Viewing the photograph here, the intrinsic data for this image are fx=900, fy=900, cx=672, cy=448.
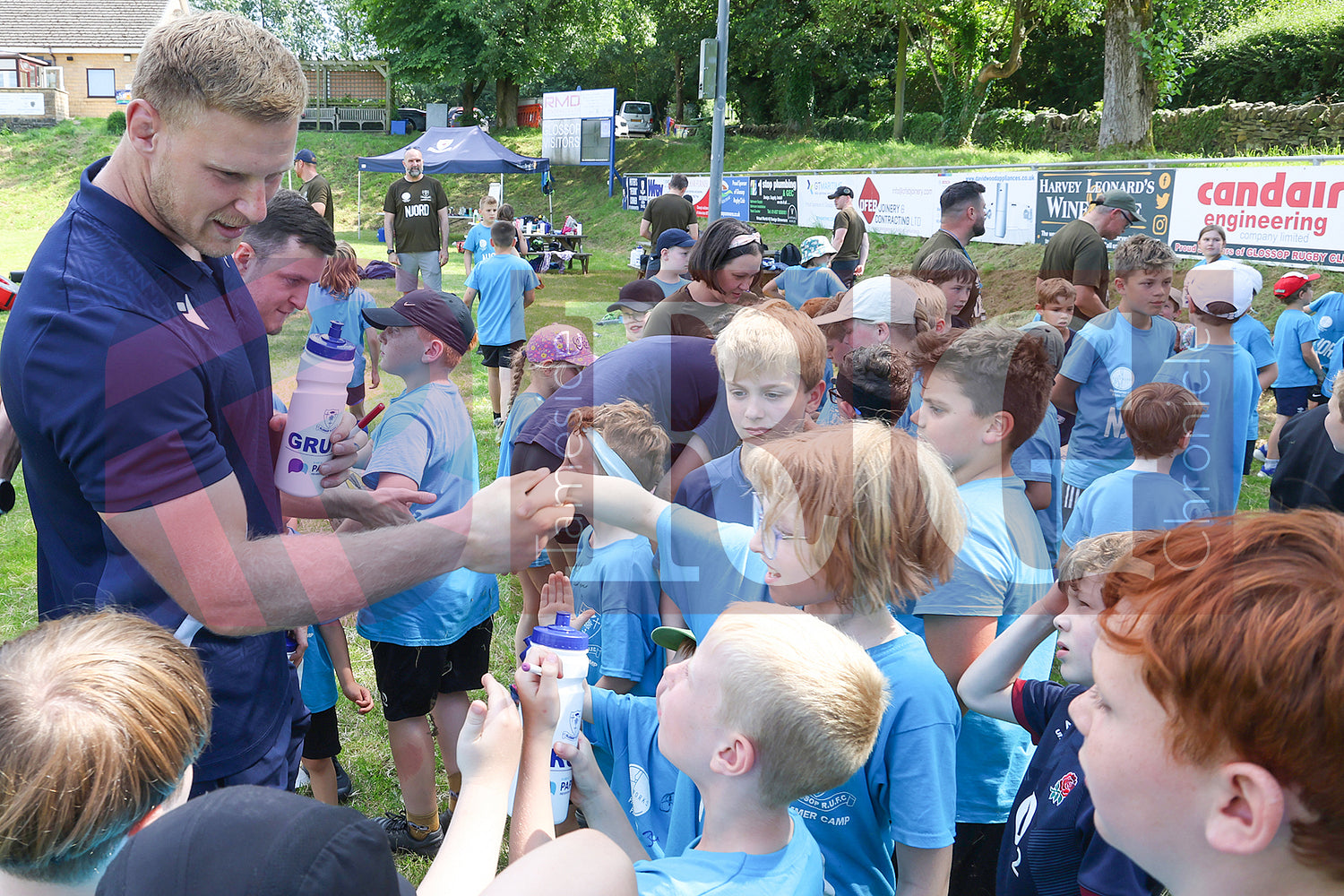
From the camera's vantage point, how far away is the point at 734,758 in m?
1.48

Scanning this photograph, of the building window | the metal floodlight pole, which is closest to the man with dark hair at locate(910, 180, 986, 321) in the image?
the metal floodlight pole

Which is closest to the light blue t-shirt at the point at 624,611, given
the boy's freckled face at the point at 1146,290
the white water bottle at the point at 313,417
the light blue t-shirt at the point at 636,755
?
the light blue t-shirt at the point at 636,755

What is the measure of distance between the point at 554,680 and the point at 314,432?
933 mm

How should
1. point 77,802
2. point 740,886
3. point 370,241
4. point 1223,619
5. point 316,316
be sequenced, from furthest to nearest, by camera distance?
point 370,241 < point 316,316 < point 740,886 < point 77,802 < point 1223,619

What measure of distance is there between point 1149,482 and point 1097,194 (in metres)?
8.72

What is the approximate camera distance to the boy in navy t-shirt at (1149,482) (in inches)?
121

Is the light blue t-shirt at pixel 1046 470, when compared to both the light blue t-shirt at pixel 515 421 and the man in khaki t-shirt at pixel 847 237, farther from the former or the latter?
the man in khaki t-shirt at pixel 847 237

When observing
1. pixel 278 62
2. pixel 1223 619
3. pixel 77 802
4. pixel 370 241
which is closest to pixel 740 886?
pixel 1223 619

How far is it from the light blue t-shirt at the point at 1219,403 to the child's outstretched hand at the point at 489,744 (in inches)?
130

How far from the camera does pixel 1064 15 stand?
2478 centimetres

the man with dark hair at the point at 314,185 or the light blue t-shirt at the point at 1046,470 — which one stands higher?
the man with dark hair at the point at 314,185

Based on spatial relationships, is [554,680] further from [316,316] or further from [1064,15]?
[1064,15]

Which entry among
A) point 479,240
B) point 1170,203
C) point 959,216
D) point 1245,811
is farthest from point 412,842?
point 1170,203

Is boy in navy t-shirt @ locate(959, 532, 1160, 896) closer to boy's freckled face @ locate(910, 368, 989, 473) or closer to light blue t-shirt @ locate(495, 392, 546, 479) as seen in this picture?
boy's freckled face @ locate(910, 368, 989, 473)
